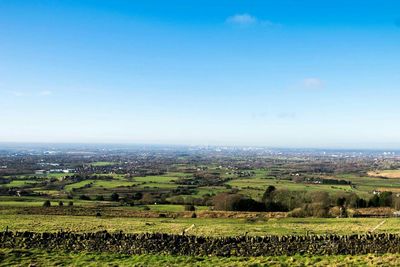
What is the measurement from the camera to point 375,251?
24844 mm

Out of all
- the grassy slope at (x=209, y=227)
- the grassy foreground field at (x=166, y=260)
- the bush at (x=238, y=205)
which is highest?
the grassy foreground field at (x=166, y=260)

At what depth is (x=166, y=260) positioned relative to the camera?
2356 cm

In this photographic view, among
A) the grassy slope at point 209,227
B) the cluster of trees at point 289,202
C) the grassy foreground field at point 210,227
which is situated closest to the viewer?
the grassy foreground field at point 210,227

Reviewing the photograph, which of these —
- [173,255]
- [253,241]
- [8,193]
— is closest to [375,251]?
[253,241]

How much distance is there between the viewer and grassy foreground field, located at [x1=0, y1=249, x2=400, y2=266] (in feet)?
72.6

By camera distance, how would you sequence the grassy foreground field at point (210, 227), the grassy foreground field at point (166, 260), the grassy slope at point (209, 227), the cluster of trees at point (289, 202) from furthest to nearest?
Answer: the cluster of trees at point (289, 202), the grassy slope at point (209, 227), the grassy foreground field at point (210, 227), the grassy foreground field at point (166, 260)

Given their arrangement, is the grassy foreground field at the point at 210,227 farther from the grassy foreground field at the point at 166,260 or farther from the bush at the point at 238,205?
the bush at the point at 238,205

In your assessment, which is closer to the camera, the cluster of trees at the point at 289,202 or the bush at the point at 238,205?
the bush at the point at 238,205

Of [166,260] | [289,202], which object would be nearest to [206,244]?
[166,260]

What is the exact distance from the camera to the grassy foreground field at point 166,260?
72.6ft

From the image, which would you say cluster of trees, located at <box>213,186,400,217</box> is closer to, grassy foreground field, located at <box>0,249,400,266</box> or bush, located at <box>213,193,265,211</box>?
bush, located at <box>213,193,265,211</box>

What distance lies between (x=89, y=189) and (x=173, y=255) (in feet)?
303

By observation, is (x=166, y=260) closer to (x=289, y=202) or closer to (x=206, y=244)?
(x=206, y=244)

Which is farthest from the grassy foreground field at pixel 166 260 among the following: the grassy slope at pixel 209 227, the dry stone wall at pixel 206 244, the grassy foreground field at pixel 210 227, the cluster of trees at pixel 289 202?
the cluster of trees at pixel 289 202
